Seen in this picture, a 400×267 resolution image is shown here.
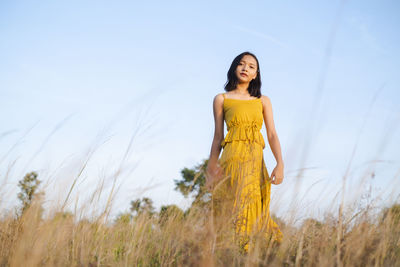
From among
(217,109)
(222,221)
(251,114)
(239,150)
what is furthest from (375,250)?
(217,109)

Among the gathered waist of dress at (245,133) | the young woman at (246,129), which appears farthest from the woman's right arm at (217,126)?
the gathered waist of dress at (245,133)

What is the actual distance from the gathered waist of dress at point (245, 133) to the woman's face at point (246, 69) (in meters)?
0.49

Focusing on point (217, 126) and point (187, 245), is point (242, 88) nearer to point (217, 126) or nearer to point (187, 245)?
point (217, 126)

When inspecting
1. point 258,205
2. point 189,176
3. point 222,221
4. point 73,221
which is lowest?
point 73,221

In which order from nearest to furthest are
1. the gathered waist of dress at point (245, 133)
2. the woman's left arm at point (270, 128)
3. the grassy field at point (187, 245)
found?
1. the grassy field at point (187, 245)
2. the gathered waist of dress at point (245, 133)
3. the woman's left arm at point (270, 128)

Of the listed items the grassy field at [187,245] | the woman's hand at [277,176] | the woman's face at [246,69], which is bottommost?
the grassy field at [187,245]

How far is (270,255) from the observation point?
1.84 meters

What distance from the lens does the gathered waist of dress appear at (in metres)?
3.31

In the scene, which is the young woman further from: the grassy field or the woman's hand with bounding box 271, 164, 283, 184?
the grassy field

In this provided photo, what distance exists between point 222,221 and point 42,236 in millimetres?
898

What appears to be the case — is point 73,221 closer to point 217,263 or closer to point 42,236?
point 42,236

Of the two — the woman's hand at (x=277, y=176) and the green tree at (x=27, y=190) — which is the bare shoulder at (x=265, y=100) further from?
the green tree at (x=27, y=190)

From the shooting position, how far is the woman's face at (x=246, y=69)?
3566 mm

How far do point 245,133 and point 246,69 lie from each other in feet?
2.16
